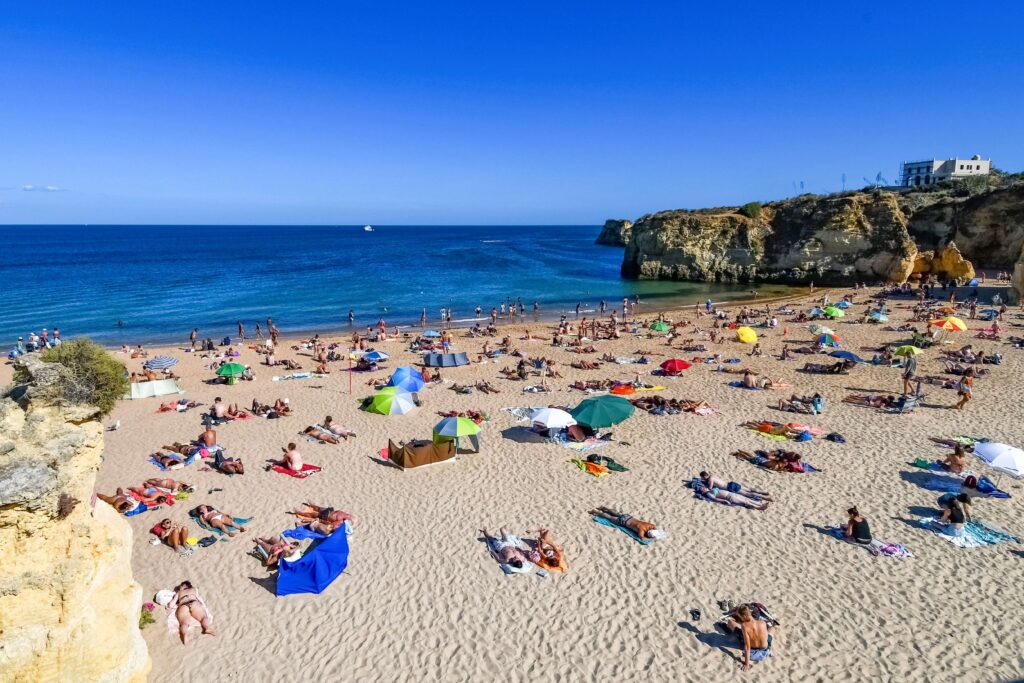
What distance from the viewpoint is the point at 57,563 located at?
5.15m

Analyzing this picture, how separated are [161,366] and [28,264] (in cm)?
6657

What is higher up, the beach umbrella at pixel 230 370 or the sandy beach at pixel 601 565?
the beach umbrella at pixel 230 370

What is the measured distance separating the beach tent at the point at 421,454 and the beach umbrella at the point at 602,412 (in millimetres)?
3038

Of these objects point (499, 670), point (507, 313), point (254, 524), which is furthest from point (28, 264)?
point (499, 670)

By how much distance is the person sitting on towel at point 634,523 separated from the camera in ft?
30.3

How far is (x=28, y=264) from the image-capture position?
67.4 metres

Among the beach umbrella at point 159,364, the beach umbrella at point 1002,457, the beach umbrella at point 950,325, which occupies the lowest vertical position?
the beach umbrella at point 159,364

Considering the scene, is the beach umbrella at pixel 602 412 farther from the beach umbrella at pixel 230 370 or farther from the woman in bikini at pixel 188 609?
the beach umbrella at pixel 230 370

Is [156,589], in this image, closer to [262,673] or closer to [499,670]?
[262,673]

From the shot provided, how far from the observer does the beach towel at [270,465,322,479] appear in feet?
38.5

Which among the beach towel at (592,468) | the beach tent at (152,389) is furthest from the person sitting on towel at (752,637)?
the beach tent at (152,389)

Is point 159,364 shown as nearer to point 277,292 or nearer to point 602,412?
point 602,412

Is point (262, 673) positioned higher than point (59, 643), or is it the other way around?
point (59, 643)

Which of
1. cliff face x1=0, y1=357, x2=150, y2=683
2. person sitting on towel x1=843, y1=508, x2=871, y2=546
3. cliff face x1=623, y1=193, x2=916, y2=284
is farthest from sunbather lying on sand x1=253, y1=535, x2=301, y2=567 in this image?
cliff face x1=623, y1=193, x2=916, y2=284
